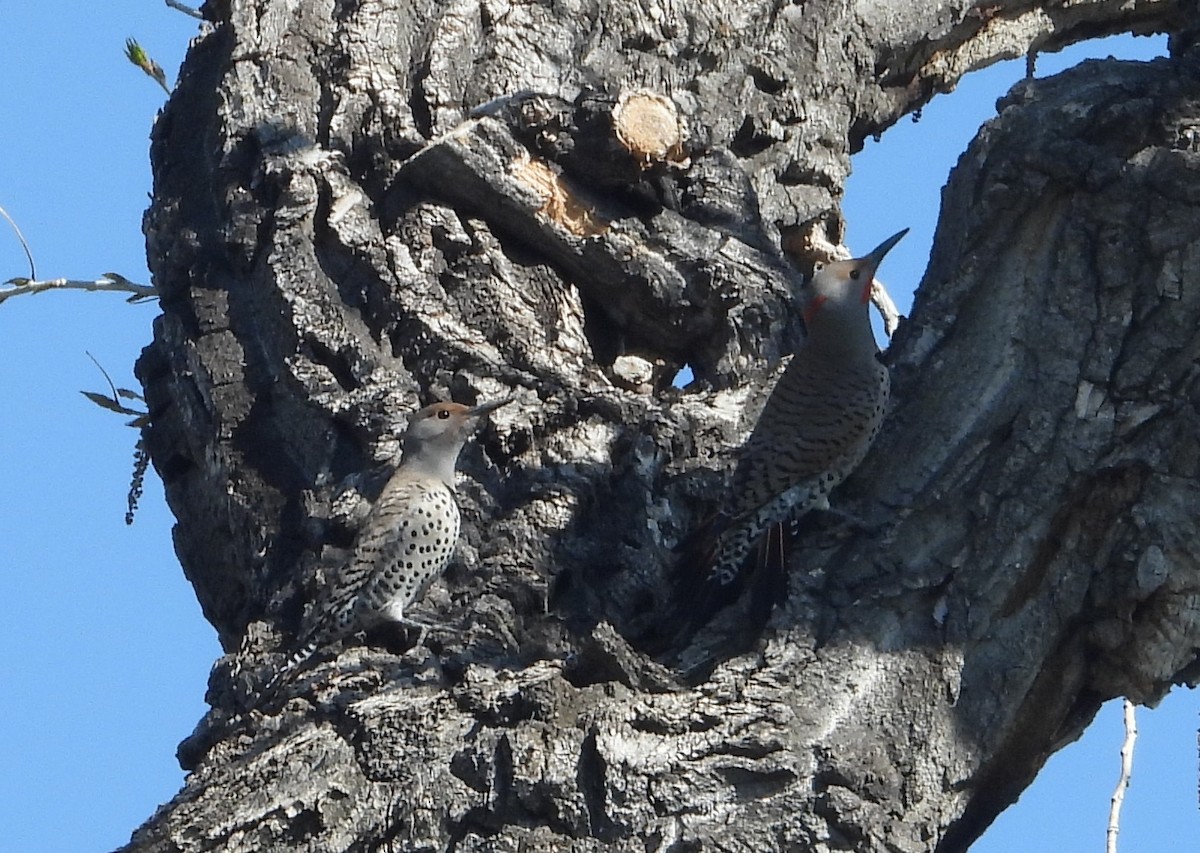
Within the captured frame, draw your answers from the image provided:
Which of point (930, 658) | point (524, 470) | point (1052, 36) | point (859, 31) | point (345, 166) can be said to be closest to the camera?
point (930, 658)

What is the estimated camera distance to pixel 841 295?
4.74m

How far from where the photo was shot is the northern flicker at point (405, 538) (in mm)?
3479

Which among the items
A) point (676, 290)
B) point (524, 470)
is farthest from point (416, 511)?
point (676, 290)

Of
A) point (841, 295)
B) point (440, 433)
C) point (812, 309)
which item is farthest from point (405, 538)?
point (841, 295)

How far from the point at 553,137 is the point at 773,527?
44.0 inches

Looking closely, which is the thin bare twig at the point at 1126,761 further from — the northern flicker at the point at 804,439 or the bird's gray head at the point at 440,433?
the bird's gray head at the point at 440,433

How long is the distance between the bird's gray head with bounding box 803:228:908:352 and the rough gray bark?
0.38 feet

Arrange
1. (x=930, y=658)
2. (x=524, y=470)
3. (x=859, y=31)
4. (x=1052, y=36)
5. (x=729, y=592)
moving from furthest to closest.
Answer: (x=1052, y=36)
(x=859, y=31)
(x=524, y=470)
(x=729, y=592)
(x=930, y=658)

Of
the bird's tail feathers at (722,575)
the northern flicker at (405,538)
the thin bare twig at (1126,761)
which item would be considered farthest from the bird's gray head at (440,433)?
the thin bare twig at (1126,761)

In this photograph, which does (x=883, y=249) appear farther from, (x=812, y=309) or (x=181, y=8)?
(x=181, y=8)

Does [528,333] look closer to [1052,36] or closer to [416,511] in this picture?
[416,511]

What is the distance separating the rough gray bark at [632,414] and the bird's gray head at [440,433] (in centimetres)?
5

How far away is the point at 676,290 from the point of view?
4.06m

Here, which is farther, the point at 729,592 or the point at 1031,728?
the point at 729,592
